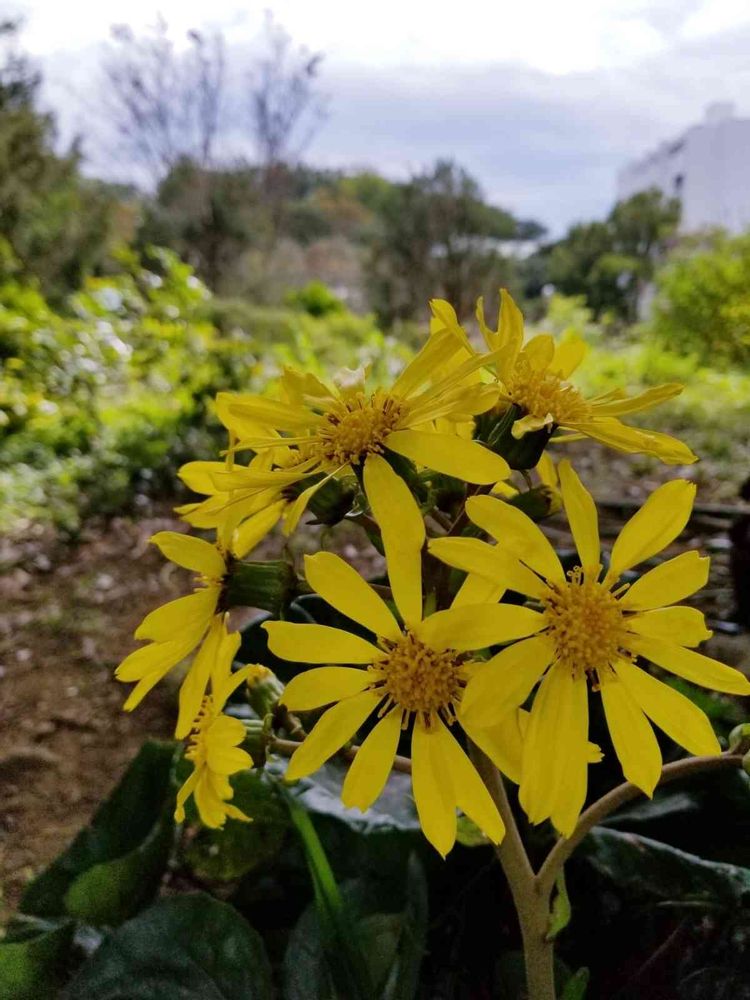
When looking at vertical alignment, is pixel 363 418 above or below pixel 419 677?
above

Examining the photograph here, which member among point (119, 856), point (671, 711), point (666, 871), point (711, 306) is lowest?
point (119, 856)

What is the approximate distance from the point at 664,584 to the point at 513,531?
8 centimetres

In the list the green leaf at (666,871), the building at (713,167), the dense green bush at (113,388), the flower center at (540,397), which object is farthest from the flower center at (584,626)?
the building at (713,167)

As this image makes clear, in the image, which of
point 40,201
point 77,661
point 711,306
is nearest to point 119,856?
point 77,661

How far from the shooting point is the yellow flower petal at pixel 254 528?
1.60 feet

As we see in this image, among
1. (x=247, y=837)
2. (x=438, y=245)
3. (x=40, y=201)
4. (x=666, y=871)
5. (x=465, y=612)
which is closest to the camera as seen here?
(x=465, y=612)

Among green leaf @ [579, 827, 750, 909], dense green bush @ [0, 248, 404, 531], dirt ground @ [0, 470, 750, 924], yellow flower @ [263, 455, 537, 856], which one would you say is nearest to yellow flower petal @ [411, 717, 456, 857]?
yellow flower @ [263, 455, 537, 856]

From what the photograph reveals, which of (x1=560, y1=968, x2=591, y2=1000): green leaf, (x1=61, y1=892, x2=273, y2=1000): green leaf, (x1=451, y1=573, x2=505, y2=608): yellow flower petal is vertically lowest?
(x1=61, y1=892, x2=273, y2=1000): green leaf

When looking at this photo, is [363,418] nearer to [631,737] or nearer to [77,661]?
[631,737]

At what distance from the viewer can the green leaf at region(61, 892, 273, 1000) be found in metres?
0.62

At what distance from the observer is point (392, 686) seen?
0.40 meters

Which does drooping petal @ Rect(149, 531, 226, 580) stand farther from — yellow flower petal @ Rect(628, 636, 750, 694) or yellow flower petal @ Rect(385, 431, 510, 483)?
yellow flower petal @ Rect(628, 636, 750, 694)

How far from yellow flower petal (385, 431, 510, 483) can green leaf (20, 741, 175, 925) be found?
527 millimetres

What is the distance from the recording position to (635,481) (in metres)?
2.44
